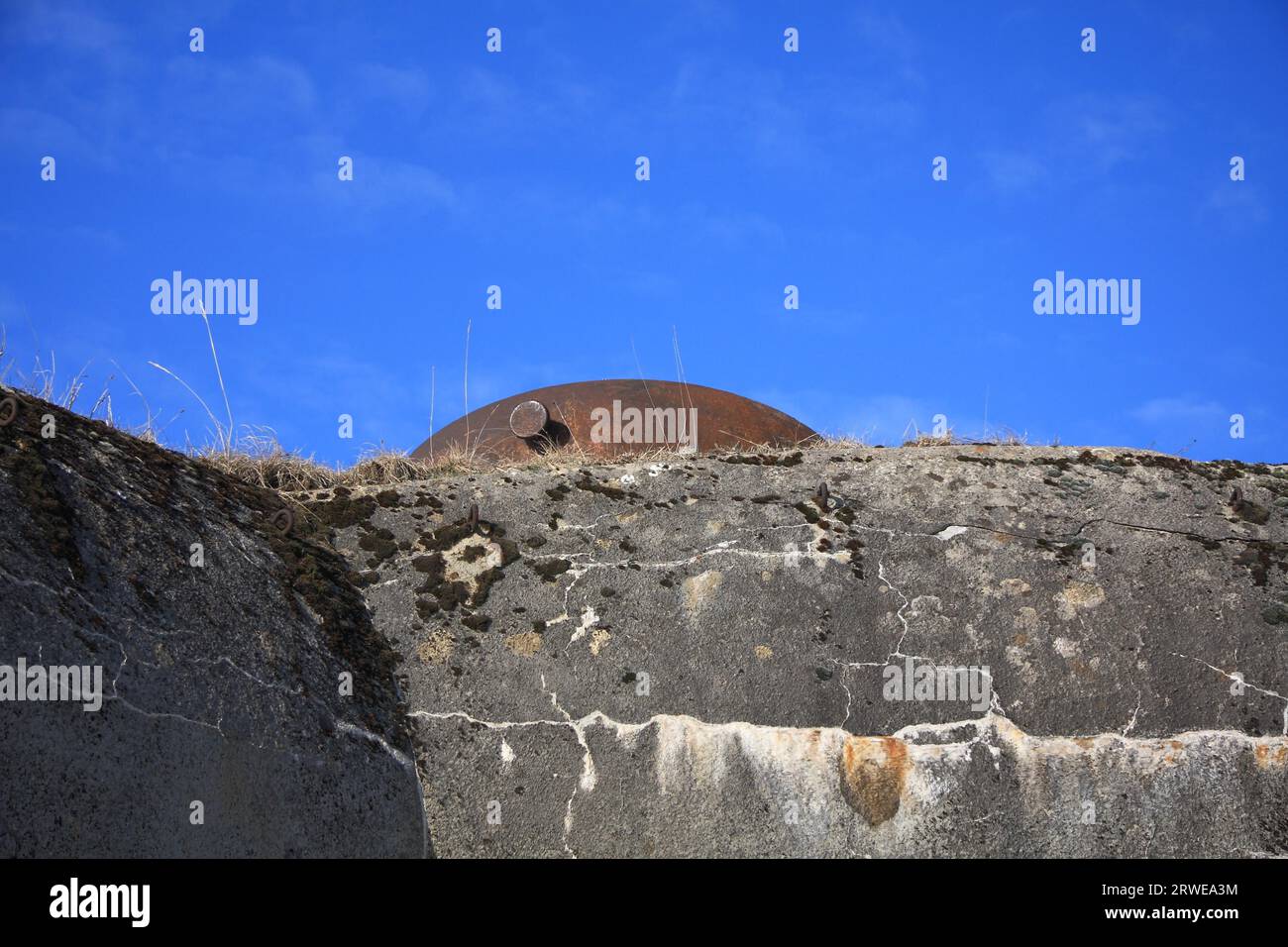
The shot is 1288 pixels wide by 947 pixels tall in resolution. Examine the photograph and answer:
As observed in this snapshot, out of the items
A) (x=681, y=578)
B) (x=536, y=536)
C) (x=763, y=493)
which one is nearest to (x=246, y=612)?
(x=536, y=536)

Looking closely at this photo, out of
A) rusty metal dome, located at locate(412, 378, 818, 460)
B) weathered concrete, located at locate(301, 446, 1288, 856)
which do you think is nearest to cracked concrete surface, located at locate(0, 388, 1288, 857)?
weathered concrete, located at locate(301, 446, 1288, 856)

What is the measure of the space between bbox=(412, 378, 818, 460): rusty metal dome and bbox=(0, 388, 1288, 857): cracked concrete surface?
1857 millimetres

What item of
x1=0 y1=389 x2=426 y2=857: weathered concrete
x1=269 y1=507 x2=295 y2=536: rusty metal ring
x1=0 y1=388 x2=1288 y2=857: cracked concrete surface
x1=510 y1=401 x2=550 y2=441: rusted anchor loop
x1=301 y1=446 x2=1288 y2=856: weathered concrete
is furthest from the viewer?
x1=510 y1=401 x2=550 y2=441: rusted anchor loop

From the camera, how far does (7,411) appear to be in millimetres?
4969

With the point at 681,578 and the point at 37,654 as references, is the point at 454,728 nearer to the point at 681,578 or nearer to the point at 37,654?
the point at 681,578

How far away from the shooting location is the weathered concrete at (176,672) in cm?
423

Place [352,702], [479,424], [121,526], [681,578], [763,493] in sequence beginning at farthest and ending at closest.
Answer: [479,424]
[763,493]
[681,578]
[352,702]
[121,526]

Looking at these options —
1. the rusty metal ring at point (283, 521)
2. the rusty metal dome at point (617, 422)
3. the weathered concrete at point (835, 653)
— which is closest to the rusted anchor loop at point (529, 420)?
the rusty metal dome at point (617, 422)

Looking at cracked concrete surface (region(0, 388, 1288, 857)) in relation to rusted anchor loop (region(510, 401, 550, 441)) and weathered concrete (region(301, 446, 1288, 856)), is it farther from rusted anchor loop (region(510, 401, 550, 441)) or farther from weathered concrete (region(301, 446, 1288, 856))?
rusted anchor loop (region(510, 401, 550, 441))

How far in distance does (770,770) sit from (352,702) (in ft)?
6.32

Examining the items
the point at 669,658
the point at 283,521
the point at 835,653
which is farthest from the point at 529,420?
the point at 835,653

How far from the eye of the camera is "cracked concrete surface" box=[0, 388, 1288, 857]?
4926 mm

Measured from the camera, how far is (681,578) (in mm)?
6168

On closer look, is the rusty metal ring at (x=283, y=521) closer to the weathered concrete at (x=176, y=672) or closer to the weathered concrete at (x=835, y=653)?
the weathered concrete at (x=176, y=672)
